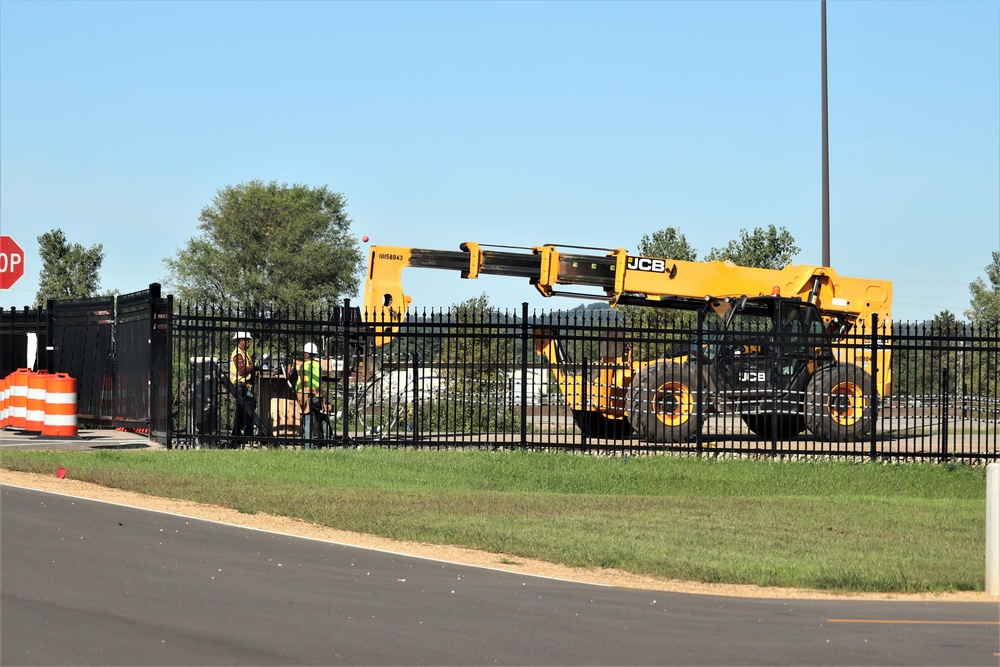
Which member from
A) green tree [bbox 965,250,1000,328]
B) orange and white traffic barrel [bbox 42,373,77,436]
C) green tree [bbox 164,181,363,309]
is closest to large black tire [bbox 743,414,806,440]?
orange and white traffic barrel [bbox 42,373,77,436]

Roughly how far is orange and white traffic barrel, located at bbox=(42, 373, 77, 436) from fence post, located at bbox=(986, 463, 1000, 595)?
49.3ft

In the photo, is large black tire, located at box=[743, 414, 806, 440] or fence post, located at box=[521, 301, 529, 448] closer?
fence post, located at box=[521, 301, 529, 448]

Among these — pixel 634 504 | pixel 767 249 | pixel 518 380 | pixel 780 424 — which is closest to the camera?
pixel 634 504

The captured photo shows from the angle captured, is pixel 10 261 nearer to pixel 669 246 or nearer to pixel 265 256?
pixel 669 246

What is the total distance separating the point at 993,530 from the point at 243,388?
13.0 metres

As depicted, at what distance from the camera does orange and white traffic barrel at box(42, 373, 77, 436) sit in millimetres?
20531

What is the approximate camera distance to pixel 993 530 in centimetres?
983

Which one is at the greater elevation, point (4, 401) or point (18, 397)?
point (18, 397)

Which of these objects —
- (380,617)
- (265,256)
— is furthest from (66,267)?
(380,617)

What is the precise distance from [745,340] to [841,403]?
258 cm

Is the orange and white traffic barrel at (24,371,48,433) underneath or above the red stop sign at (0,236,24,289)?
underneath

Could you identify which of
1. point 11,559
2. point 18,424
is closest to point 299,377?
point 18,424

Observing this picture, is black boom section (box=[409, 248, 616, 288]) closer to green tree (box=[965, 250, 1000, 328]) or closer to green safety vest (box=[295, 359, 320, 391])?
green safety vest (box=[295, 359, 320, 391])

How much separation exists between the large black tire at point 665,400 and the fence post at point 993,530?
34.4 ft
